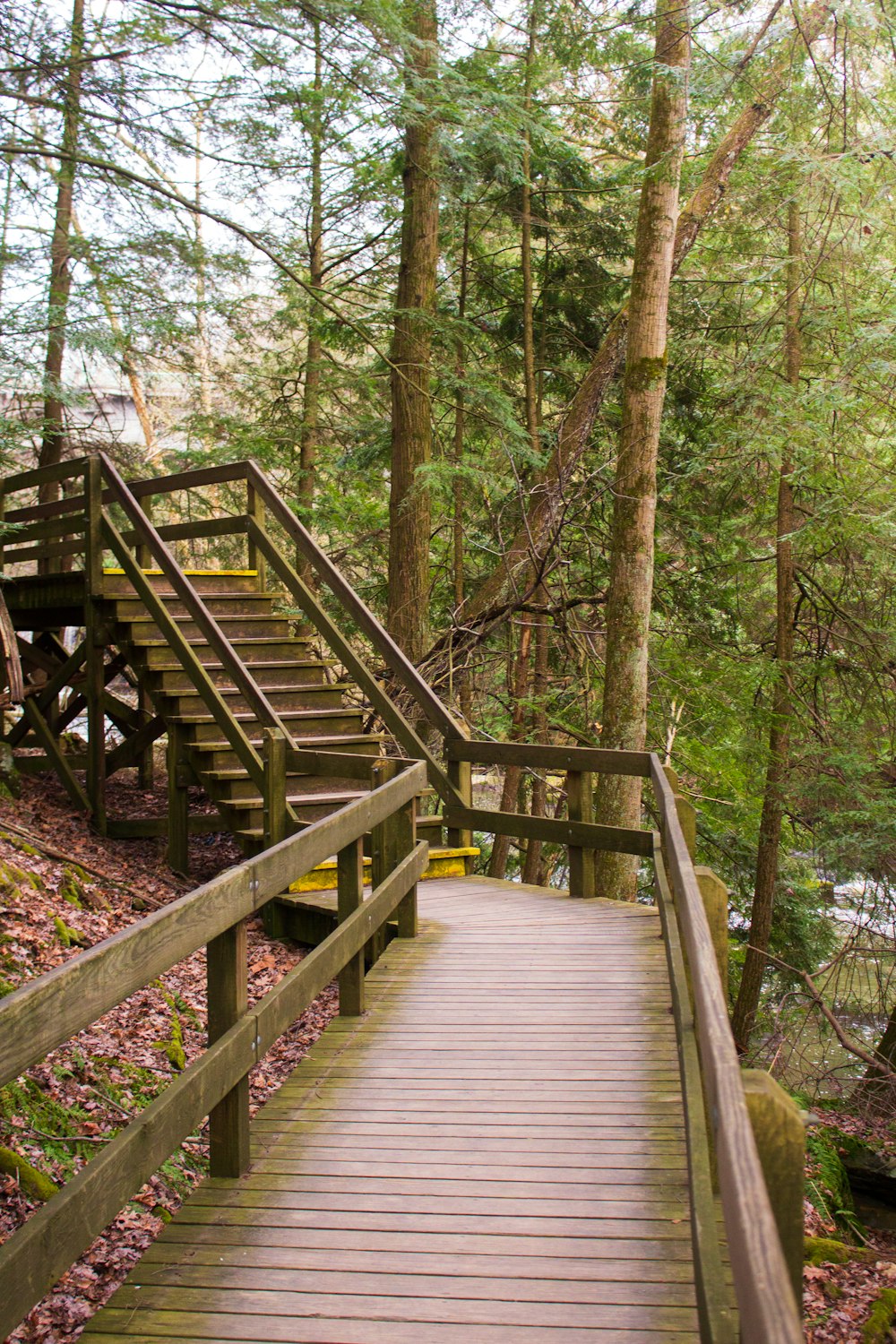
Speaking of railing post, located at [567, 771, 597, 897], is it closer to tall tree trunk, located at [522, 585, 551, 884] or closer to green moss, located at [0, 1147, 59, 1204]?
green moss, located at [0, 1147, 59, 1204]

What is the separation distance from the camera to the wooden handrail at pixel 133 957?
2.20 metres

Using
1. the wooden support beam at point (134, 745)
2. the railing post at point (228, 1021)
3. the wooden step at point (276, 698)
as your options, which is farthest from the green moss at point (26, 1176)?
the wooden support beam at point (134, 745)

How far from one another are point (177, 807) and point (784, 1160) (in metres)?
8.03

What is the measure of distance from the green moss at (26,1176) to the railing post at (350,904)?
1.45m

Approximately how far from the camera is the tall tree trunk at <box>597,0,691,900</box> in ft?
31.6

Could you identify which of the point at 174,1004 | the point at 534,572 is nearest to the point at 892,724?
the point at 534,572

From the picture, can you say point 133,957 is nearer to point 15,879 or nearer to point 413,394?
point 15,879

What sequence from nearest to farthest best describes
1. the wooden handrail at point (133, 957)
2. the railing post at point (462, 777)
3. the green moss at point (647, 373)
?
the wooden handrail at point (133, 957)
the railing post at point (462, 777)
the green moss at point (647, 373)

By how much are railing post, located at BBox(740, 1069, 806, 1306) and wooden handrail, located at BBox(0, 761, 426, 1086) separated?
1.39 m

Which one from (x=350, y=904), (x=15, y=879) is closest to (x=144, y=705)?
(x=15, y=879)

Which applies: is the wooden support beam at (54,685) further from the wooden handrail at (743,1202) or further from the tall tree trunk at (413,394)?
the wooden handrail at (743,1202)

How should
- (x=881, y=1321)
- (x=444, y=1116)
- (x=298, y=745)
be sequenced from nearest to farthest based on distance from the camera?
(x=444, y=1116)
(x=881, y=1321)
(x=298, y=745)

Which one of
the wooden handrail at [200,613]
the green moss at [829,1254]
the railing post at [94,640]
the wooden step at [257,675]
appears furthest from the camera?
the railing post at [94,640]

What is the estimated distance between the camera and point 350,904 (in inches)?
196
